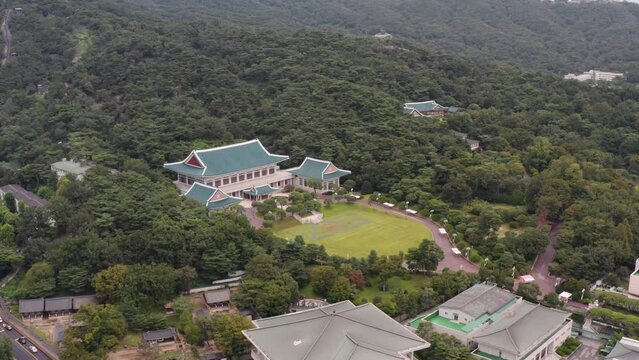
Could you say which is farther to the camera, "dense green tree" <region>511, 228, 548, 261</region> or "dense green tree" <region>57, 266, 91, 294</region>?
"dense green tree" <region>511, 228, 548, 261</region>

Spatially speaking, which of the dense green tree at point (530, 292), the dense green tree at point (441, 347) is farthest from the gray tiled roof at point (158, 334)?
the dense green tree at point (530, 292)

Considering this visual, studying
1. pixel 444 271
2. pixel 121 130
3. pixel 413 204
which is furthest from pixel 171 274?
pixel 121 130

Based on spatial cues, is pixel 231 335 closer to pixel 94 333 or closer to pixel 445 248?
pixel 94 333

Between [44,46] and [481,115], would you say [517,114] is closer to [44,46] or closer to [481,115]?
[481,115]

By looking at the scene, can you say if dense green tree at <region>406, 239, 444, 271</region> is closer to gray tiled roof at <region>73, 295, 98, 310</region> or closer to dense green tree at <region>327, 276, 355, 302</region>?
dense green tree at <region>327, 276, 355, 302</region>

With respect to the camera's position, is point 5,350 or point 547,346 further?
point 547,346

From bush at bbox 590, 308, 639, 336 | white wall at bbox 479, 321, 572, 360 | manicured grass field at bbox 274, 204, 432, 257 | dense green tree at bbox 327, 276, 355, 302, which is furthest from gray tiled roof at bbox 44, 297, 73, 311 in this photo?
bush at bbox 590, 308, 639, 336

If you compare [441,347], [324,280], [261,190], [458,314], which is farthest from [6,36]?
[441,347]
